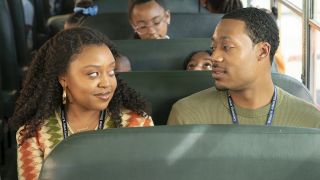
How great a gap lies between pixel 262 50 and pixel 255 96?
133 mm

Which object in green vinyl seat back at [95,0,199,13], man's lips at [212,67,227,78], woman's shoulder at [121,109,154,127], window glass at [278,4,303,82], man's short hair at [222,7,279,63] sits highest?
man's short hair at [222,7,279,63]

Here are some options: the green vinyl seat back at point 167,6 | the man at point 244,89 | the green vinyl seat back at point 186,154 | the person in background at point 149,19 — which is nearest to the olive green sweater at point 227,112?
the man at point 244,89

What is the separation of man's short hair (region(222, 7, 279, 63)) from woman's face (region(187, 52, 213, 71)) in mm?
587

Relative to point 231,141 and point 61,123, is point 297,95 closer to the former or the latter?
point 61,123

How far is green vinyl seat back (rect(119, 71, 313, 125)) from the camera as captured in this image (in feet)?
5.93

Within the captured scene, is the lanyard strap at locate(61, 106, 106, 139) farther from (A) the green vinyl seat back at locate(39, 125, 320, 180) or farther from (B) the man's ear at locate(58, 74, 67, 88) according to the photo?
(A) the green vinyl seat back at locate(39, 125, 320, 180)

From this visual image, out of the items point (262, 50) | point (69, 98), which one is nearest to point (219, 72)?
point (262, 50)

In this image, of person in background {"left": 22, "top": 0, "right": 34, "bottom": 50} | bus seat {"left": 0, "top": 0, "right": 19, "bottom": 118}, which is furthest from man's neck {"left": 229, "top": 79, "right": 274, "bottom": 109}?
person in background {"left": 22, "top": 0, "right": 34, "bottom": 50}

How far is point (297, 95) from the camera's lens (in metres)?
1.83

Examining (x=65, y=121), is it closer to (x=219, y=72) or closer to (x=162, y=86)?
(x=162, y=86)

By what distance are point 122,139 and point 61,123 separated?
2.37 ft

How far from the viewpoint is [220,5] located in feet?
13.3

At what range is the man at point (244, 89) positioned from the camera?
65.7 inches

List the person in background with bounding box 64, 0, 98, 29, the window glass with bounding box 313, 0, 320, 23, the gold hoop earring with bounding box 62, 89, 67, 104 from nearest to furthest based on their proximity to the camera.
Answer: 1. the gold hoop earring with bounding box 62, 89, 67, 104
2. the window glass with bounding box 313, 0, 320, 23
3. the person in background with bounding box 64, 0, 98, 29
